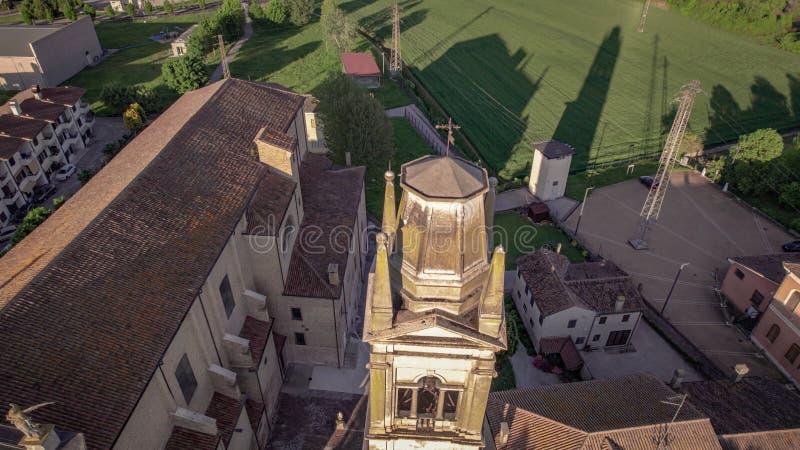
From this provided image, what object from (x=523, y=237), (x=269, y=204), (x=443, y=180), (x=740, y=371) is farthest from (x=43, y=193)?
Answer: (x=740, y=371)

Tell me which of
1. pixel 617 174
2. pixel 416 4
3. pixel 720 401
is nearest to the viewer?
pixel 720 401

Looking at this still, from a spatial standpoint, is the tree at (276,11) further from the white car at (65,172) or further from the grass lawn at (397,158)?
the white car at (65,172)

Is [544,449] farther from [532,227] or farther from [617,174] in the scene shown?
[617,174]

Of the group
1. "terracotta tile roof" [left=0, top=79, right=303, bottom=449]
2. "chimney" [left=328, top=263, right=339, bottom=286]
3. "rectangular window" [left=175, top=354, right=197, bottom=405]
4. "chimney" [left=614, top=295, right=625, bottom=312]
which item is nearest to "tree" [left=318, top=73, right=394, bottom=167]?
"terracotta tile roof" [left=0, top=79, right=303, bottom=449]

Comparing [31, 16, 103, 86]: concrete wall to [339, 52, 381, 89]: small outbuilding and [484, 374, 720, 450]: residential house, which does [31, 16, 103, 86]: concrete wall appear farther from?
[484, 374, 720, 450]: residential house

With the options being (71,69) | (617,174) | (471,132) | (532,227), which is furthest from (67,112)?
(617,174)

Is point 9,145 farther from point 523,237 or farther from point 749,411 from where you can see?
point 749,411
